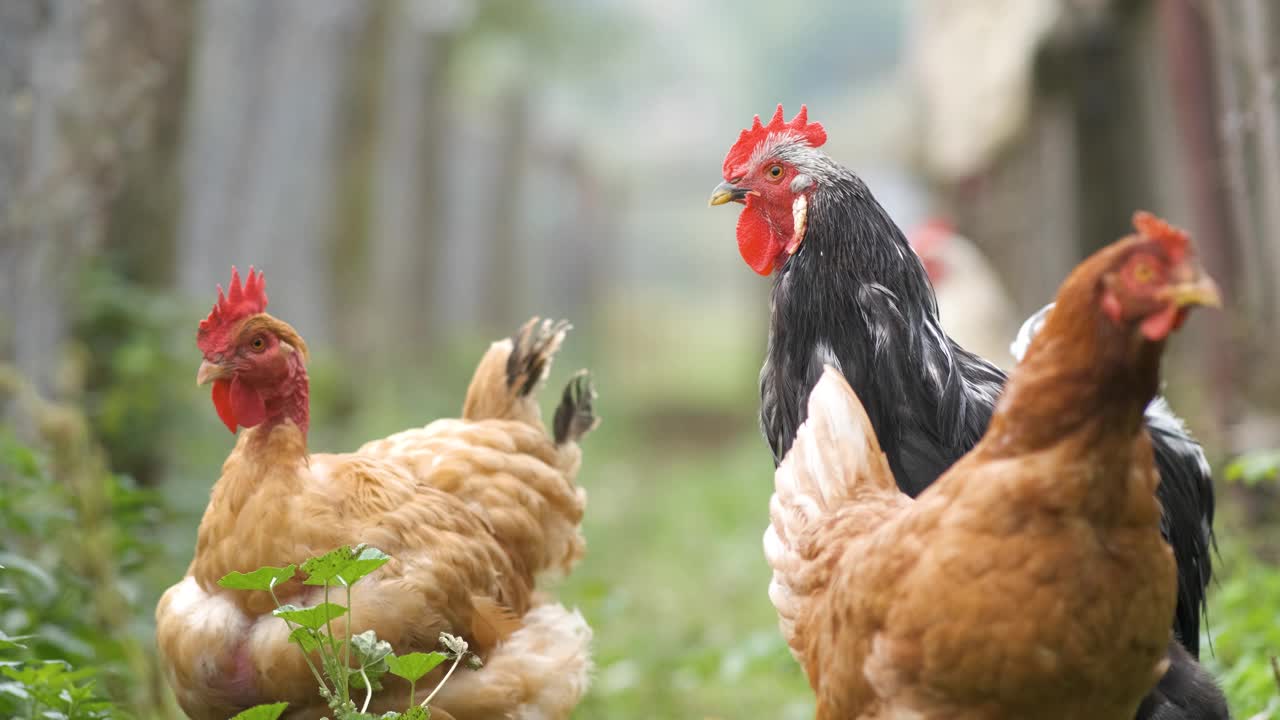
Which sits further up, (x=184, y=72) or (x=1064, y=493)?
(x=184, y=72)

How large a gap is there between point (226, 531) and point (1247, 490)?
4.22 m

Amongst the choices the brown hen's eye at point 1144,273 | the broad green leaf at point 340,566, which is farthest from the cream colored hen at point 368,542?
the brown hen's eye at point 1144,273

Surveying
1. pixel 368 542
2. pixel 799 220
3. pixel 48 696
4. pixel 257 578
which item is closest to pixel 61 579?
pixel 48 696

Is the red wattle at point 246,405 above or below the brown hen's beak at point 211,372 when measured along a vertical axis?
below

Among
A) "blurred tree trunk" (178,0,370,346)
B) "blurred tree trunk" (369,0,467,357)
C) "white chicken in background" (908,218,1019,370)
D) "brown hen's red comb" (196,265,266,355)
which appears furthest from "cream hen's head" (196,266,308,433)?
"blurred tree trunk" (369,0,467,357)

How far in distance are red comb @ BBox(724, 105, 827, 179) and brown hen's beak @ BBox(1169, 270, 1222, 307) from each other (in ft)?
5.44

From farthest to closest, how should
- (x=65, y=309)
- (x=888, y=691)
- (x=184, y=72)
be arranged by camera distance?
1. (x=184, y=72)
2. (x=65, y=309)
3. (x=888, y=691)

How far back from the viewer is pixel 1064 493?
2.18 meters

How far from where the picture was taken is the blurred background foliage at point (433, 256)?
4027 mm

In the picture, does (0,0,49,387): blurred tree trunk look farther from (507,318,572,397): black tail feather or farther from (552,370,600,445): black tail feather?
(552,370,600,445): black tail feather

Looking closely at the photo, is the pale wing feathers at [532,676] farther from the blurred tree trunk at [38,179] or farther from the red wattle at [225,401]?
the blurred tree trunk at [38,179]

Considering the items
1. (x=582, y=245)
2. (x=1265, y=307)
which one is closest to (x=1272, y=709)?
(x=1265, y=307)

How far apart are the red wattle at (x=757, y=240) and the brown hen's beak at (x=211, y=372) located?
1.51 m

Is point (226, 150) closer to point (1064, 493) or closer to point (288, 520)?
point (288, 520)
